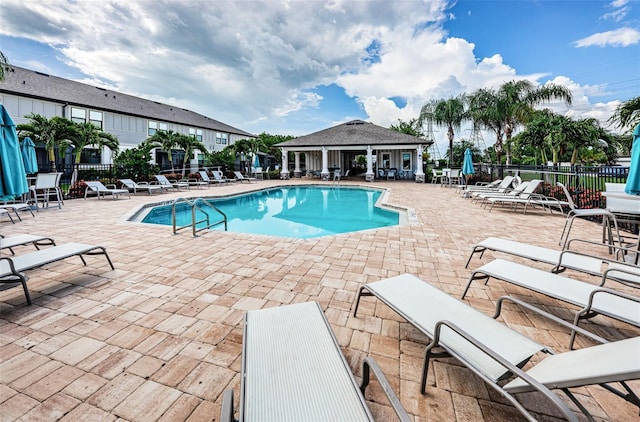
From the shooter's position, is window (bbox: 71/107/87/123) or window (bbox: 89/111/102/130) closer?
window (bbox: 71/107/87/123)

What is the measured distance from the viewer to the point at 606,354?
1.35m

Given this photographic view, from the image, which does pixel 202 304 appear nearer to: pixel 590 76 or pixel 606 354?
pixel 606 354

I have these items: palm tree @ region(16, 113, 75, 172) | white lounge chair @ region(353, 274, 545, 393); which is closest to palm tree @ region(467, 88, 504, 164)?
white lounge chair @ region(353, 274, 545, 393)

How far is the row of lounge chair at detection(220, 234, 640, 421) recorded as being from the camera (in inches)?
49.3

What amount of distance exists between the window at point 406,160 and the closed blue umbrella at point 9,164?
23322 mm

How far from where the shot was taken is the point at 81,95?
22.9 m

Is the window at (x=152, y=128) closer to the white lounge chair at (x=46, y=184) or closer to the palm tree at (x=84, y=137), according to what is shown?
the palm tree at (x=84, y=137)

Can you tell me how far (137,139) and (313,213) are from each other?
22993mm

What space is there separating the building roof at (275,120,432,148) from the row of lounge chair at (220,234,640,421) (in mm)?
19456

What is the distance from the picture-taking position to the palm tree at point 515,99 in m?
19.5

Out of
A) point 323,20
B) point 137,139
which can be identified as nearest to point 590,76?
point 323,20

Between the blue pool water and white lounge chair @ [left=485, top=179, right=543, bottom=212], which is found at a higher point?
white lounge chair @ [left=485, top=179, right=543, bottom=212]

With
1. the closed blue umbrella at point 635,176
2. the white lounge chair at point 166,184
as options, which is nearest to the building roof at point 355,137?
the white lounge chair at point 166,184

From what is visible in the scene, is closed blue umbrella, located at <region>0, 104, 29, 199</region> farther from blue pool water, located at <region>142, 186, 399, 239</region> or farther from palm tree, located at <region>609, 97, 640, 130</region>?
palm tree, located at <region>609, 97, 640, 130</region>
